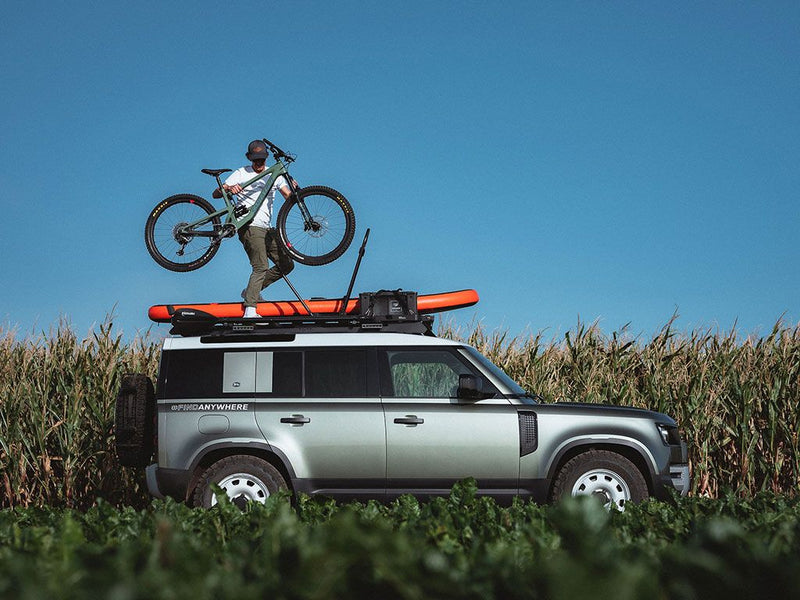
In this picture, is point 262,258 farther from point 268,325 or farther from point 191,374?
point 191,374

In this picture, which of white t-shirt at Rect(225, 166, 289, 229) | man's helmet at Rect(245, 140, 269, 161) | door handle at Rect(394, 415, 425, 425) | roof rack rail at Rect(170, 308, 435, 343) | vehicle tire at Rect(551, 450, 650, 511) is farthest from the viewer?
man's helmet at Rect(245, 140, 269, 161)

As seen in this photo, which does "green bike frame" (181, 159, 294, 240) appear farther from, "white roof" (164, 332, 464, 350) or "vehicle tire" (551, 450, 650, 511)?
"vehicle tire" (551, 450, 650, 511)

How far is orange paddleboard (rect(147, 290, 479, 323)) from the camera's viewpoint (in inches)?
400

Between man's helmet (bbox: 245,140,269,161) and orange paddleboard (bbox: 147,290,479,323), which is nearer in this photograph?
orange paddleboard (bbox: 147,290,479,323)

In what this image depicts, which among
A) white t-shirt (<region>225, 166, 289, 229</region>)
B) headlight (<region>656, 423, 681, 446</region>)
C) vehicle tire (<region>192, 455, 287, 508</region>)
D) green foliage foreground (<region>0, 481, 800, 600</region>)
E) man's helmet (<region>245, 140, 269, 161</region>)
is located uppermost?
man's helmet (<region>245, 140, 269, 161</region>)

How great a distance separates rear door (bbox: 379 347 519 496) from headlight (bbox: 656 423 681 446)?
1.52 metres

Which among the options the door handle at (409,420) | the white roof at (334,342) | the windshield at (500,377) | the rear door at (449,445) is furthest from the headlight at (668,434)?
the door handle at (409,420)

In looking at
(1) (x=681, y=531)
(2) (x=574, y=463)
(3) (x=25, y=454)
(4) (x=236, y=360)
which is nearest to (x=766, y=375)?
(2) (x=574, y=463)

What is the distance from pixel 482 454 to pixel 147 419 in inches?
147

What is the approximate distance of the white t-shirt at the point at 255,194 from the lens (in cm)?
1076

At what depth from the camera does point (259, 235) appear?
10.7m

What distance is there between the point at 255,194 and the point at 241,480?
4.22 metres

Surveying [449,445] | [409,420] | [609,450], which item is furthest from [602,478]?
[409,420]

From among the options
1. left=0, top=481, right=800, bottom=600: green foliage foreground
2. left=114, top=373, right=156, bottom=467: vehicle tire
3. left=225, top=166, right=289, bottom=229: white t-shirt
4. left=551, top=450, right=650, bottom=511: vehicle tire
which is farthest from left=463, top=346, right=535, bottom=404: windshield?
left=0, top=481, right=800, bottom=600: green foliage foreground
